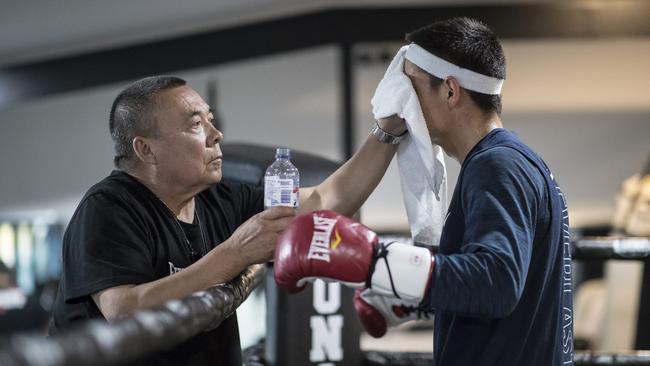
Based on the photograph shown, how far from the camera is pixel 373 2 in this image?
6.75 meters

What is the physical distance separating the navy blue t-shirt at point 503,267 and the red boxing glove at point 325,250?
0.47 feet

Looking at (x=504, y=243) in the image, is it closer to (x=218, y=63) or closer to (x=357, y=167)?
(x=357, y=167)

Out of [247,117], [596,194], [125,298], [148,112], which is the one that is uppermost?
[148,112]

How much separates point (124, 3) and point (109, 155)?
2.71 meters

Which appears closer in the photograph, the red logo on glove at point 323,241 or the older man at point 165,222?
the red logo on glove at point 323,241

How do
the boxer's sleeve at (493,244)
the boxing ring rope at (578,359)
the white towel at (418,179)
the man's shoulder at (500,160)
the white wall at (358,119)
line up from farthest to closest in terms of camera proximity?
the white wall at (358,119) < the boxing ring rope at (578,359) < the white towel at (418,179) < the man's shoulder at (500,160) < the boxer's sleeve at (493,244)

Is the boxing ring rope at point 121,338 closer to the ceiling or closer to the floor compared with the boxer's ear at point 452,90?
closer to the floor

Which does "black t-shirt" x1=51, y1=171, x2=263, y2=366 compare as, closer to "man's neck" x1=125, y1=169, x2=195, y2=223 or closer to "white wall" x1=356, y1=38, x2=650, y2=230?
"man's neck" x1=125, y1=169, x2=195, y2=223

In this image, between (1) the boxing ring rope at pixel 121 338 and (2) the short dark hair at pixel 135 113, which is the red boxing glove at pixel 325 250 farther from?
(2) the short dark hair at pixel 135 113

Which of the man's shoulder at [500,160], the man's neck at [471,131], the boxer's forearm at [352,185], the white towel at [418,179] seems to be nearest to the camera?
the man's shoulder at [500,160]

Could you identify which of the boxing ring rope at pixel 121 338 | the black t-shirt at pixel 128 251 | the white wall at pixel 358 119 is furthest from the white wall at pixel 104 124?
the boxing ring rope at pixel 121 338

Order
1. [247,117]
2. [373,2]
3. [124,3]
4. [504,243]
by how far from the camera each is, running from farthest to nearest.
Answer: [247,117] < [373,2] < [124,3] < [504,243]

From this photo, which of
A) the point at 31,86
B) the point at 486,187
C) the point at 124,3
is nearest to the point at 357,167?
the point at 486,187

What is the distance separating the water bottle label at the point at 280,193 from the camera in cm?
204
